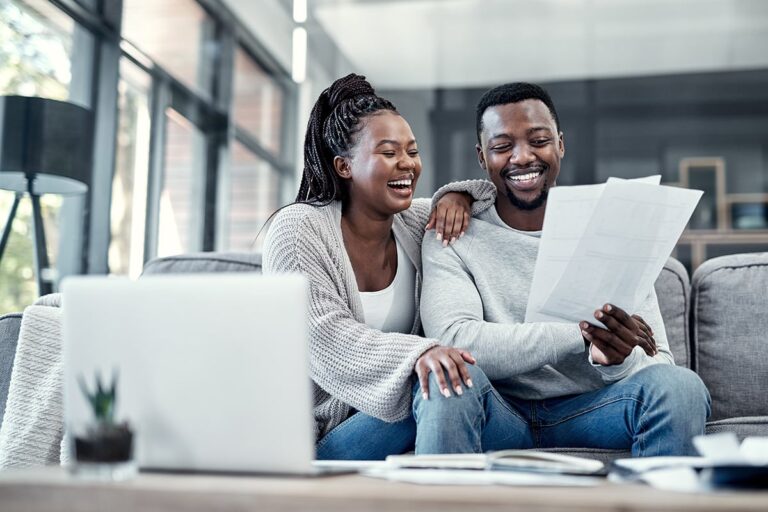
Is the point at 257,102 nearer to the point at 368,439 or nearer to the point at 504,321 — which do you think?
the point at 504,321

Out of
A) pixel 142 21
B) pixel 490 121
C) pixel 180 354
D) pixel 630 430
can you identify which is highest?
pixel 142 21

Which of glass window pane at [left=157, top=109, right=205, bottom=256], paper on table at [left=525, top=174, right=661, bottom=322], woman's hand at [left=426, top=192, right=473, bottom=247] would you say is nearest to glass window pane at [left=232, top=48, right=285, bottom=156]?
glass window pane at [left=157, top=109, right=205, bottom=256]

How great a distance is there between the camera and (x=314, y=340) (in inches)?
57.7

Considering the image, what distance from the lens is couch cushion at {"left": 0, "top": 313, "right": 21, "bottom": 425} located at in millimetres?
1798

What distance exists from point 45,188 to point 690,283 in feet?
6.85

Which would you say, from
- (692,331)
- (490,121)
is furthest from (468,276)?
(692,331)

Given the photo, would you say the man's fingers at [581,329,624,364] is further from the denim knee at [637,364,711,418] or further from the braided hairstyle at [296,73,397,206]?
the braided hairstyle at [296,73,397,206]

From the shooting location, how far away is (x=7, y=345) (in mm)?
1833

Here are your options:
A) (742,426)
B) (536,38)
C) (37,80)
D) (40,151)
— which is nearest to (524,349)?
(742,426)

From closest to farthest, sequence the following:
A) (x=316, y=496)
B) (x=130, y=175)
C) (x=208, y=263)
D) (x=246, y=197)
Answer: (x=316, y=496) < (x=208, y=263) < (x=130, y=175) < (x=246, y=197)

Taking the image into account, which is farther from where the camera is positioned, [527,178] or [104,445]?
[527,178]

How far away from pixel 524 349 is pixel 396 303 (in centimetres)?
32

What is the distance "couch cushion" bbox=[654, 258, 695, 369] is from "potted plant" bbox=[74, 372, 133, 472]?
4.46 ft

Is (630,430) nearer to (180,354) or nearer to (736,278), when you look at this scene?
(736,278)
